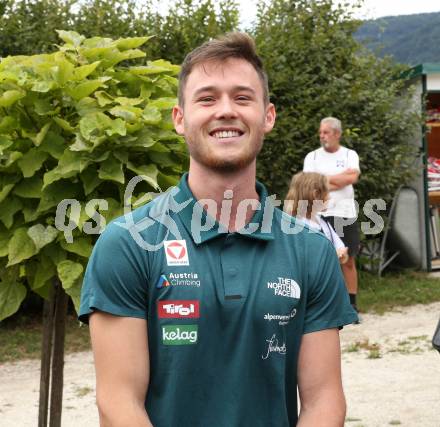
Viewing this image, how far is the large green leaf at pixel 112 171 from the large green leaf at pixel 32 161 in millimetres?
279

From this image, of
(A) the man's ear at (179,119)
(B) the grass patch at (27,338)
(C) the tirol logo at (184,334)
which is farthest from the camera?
(B) the grass patch at (27,338)

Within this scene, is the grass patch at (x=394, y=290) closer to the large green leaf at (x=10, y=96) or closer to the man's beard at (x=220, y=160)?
the large green leaf at (x=10, y=96)

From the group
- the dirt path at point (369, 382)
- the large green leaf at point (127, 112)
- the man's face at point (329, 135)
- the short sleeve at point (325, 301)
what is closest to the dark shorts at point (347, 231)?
the man's face at point (329, 135)

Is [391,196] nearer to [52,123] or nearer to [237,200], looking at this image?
[52,123]

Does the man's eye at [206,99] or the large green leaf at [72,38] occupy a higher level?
the large green leaf at [72,38]

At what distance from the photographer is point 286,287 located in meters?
2.38

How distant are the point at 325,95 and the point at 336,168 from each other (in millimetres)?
1954

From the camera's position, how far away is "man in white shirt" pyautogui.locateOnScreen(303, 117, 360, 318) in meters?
8.95

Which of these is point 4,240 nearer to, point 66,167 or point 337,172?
point 66,167

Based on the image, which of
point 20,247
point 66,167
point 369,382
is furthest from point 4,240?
point 369,382

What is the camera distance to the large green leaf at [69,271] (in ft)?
12.1

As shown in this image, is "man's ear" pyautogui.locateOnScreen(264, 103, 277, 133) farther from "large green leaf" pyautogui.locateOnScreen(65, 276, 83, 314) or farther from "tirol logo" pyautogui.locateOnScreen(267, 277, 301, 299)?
"large green leaf" pyautogui.locateOnScreen(65, 276, 83, 314)

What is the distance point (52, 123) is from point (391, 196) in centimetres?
883

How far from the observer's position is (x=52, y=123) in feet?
12.6
